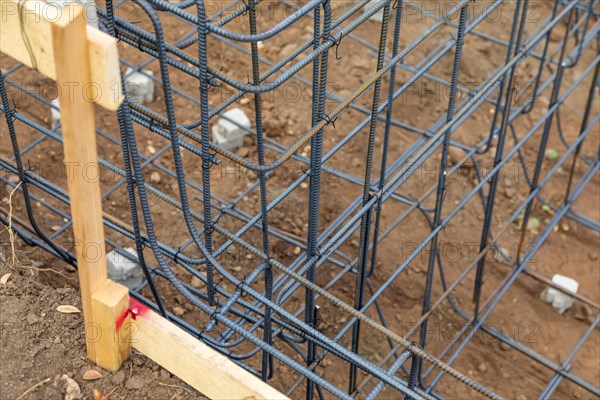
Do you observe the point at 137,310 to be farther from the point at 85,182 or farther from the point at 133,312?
the point at 85,182

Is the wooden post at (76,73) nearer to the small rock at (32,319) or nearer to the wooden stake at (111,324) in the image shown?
A: the wooden stake at (111,324)

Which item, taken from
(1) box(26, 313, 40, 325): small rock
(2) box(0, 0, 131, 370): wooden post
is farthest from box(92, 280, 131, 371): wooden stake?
(1) box(26, 313, 40, 325): small rock

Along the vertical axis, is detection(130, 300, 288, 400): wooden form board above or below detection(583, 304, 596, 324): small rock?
below

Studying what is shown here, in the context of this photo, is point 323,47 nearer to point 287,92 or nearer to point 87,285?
point 87,285

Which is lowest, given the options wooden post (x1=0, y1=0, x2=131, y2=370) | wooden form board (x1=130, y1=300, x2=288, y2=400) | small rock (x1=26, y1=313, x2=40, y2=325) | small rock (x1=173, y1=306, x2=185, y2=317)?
small rock (x1=26, y1=313, x2=40, y2=325)

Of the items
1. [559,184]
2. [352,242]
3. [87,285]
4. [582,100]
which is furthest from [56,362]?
[582,100]

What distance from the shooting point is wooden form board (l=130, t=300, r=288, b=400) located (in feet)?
8.91

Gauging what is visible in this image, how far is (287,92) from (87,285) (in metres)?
3.60

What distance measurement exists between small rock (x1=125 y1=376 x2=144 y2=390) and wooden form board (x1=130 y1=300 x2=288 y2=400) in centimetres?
10

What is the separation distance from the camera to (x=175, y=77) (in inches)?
236

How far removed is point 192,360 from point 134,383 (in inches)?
12.5

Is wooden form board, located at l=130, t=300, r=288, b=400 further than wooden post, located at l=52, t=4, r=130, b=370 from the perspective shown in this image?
Yes

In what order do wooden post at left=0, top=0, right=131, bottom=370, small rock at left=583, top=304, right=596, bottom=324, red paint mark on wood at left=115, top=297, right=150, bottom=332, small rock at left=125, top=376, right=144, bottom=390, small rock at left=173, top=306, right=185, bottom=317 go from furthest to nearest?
1. small rock at left=583, top=304, right=596, bottom=324
2. small rock at left=173, top=306, right=185, bottom=317
3. small rock at left=125, top=376, right=144, bottom=390
4. red paint mark on wood at left=115, top=297, right=150, bottom=332
5. wooden post at left=0, top=0, right=131, bottom=370

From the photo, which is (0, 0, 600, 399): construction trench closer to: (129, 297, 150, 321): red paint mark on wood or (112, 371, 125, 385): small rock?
(112, 371, 125, 385): small rock
